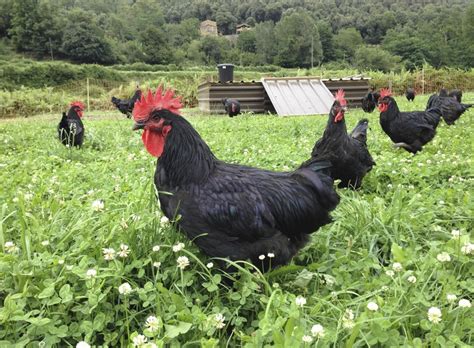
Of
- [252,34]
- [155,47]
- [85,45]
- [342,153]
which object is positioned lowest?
[342,153]

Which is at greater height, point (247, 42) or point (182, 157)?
point (247, 42)

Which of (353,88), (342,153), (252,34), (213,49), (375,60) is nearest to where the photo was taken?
(342,153)

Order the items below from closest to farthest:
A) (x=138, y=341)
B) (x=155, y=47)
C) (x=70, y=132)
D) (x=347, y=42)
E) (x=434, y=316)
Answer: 1. (x=138, y=341)
2. (x=434, y=316)
3. (x=70, y=132)
4. (x=155, y=47)
5. (x=347, y=42)

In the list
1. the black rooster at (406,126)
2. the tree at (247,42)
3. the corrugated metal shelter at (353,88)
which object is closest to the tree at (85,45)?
→ the tree at (247,42)

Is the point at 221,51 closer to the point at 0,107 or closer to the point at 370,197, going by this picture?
the point at 0,107

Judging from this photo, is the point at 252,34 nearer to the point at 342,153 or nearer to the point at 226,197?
the point at 342,153

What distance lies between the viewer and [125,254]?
6.84 feet

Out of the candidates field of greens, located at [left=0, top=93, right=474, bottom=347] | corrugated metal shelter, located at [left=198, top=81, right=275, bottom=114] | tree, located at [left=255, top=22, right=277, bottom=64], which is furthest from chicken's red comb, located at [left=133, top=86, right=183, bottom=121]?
tree, located at [left=255, top=22, right=277, bottom=64]

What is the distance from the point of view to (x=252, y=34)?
3329 inches

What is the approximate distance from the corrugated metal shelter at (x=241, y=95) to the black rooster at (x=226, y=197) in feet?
51.2

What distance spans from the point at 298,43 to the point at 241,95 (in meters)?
58.9

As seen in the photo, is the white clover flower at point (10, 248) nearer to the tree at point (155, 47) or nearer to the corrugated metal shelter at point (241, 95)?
the corrugated metal shelter at point (241, 95)

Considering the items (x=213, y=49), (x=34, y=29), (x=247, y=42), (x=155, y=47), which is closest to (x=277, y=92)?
(x=34, y=29)

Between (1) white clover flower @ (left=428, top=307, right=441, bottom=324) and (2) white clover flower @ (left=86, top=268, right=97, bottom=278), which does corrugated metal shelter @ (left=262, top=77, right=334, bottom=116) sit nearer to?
(2) white clover flower @ (left=86, top=268, right=97, bottom=278)
